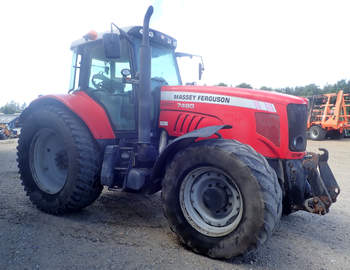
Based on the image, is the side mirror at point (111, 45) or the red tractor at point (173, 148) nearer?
the red tractor at point (173, 148)

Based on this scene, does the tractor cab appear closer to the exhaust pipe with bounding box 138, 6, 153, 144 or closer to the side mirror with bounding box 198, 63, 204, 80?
the exhaust pipe with bounding box 138, 6, 153, 144

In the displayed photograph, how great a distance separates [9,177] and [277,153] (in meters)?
5.25

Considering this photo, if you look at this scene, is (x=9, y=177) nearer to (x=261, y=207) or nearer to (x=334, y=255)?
(x=261, y=207)

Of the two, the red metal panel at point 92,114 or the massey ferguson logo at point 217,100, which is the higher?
the massey ferguson logo at point 217,100

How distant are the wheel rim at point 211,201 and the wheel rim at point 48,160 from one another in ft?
6.29

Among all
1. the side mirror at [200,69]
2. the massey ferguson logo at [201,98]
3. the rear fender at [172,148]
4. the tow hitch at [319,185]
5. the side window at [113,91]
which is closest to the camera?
the rear fender at [172,148]

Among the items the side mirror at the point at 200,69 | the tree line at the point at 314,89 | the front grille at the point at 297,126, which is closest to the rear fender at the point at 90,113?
the side mirror at the point at 200,69

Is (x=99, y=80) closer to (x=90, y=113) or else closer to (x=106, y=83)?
(x=106, y=83)

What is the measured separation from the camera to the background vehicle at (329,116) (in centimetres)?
1433

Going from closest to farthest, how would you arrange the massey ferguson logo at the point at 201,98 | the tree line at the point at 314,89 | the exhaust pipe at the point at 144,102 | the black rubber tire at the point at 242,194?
the black rubber tire at the point at 242,194, the massey ferguson logo at the point at 201,98, the exhaust pipe at the point at 144,102, the tree line at the point at 314,89

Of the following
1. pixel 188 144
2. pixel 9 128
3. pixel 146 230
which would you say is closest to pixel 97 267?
pixel 146 230

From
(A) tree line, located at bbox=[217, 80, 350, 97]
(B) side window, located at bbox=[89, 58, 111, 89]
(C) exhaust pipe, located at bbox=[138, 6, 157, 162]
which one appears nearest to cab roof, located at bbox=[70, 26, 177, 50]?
(B) side window, located at bbox=[89, 58, 111, 89]

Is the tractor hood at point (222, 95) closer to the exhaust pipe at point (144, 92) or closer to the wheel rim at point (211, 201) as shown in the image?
the exhaust pipe at point (144, 92)

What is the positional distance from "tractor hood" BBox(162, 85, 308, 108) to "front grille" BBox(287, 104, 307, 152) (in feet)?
0.26
